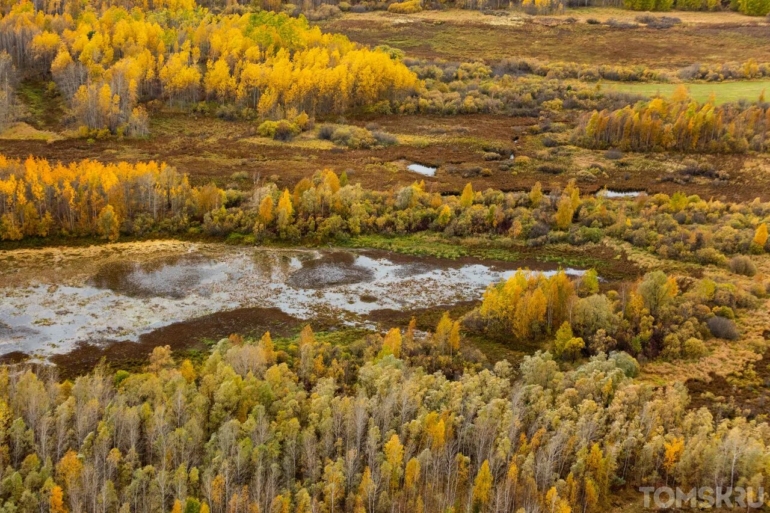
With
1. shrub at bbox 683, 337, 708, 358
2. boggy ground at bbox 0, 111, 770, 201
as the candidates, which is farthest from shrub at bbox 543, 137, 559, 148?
shrub at bbox 683, 337, 708, 358

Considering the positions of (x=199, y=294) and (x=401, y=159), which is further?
(x=401, y=159)

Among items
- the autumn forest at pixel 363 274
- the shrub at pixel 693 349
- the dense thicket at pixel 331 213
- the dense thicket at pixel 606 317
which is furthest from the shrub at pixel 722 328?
the dense thicket at pixel 331 213

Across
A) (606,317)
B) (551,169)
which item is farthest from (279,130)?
(606,317)

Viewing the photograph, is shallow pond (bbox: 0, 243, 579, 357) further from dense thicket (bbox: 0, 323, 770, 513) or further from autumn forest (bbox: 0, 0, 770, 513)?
dense thicket (bbox: 0, 323, 770, 513)

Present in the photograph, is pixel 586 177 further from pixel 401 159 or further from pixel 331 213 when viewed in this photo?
pixel 331 213

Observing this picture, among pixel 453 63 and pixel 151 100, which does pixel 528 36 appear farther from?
pixel 151 100
